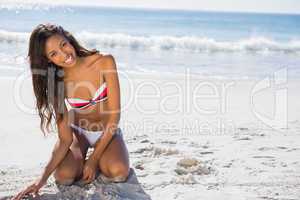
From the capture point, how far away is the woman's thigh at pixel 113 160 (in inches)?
112

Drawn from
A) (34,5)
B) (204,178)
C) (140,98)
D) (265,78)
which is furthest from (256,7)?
(204,178)

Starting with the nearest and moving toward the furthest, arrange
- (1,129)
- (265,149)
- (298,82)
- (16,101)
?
1. (265,149)
2. (1,129)
3. (16,101)
4. (298,82)

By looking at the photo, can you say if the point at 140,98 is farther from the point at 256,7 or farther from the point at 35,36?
the point at 256,7

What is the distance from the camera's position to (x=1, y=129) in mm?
4129

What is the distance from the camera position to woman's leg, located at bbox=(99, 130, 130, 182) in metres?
2.86

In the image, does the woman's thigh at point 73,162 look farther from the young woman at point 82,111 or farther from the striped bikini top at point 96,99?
the striped bikini top at point 96,99

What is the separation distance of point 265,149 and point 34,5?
2495 cm

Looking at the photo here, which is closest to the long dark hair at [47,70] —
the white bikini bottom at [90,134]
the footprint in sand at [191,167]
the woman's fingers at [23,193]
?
the white bikini bottom at [90,134]

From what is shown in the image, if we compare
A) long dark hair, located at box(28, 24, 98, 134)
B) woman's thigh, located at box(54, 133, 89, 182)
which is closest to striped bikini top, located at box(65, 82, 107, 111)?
long dark hair, located at box(28, 24, 98, 134)

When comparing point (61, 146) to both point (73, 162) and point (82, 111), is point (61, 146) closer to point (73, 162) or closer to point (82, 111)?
point (73, 162)

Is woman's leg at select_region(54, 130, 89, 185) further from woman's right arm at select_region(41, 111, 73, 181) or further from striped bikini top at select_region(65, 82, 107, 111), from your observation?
striped bikini top at select_region(65, 82, 107, 111)

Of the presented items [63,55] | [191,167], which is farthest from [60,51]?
[191,167]

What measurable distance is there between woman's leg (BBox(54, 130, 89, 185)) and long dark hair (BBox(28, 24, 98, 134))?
0.95 feet

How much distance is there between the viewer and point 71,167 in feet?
9.23
